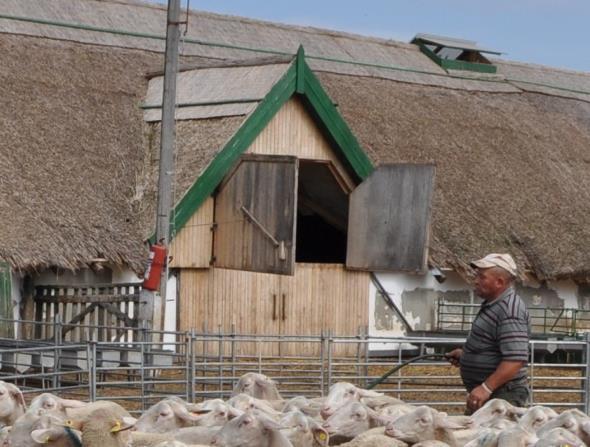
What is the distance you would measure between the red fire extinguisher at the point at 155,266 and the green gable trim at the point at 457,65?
1798cm

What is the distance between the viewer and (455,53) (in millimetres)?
38000

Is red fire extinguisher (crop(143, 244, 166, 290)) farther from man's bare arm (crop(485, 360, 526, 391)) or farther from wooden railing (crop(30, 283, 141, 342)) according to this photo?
man's bare arm (crop(485, 360, 526, 391))

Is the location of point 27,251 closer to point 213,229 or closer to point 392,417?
point 213,229

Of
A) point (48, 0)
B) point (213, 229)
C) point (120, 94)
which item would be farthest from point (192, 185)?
point (48, 0)

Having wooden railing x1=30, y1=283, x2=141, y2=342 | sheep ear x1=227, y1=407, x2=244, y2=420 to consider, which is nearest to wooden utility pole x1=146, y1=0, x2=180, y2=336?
wooden railing x1=30, y1=283, x2=141, y2=342

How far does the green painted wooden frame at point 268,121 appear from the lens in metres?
22.5

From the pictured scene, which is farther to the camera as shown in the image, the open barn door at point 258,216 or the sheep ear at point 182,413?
the open barn door at point 258,216

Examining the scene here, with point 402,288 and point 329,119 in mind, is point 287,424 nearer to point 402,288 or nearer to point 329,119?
point 329,119

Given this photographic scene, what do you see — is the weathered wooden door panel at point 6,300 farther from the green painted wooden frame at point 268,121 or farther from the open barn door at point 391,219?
the open barn door at point 391,219

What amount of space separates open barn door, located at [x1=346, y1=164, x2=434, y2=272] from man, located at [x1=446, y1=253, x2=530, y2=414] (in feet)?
40.8

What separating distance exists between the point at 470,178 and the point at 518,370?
18.0m

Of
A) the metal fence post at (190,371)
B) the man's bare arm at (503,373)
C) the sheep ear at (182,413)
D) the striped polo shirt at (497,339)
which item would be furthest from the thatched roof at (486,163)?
the man's bare arm at (503,373)

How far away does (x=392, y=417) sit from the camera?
11312 millimetres

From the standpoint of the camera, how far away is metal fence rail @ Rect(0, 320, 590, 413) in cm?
1518
